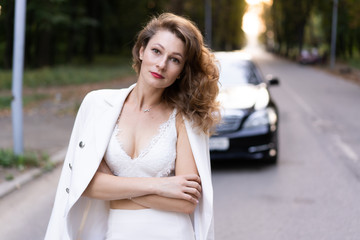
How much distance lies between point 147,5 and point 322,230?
44.0m

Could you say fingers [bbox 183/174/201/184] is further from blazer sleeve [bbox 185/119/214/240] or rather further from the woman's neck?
the woman's neck

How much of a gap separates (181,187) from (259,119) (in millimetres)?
5556

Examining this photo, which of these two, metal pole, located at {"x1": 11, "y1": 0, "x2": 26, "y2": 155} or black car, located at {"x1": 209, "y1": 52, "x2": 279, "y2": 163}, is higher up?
metal pole, located at {"x1": 11, "y1": 0, "x2": 26, "y2": 155}

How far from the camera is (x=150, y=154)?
2262mm

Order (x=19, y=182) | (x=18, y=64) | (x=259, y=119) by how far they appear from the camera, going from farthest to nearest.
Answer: (x=259, y=119) → (x=18, y=64) → (x=19, y=182)

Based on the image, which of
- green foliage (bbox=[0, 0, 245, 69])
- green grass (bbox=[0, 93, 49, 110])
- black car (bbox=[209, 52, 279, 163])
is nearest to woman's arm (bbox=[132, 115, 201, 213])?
black car (bbox=[209, 52, 279, 163])

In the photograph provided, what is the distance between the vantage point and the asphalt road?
4.98 meters

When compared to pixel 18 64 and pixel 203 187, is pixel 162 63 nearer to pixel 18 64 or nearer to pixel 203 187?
pixel 203 187

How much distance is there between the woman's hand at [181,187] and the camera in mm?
2176

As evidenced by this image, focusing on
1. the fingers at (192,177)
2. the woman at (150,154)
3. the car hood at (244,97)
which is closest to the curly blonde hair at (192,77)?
the woman at (150,154)

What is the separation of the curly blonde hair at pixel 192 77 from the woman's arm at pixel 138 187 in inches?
10.7

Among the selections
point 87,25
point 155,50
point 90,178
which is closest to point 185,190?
point 90,178

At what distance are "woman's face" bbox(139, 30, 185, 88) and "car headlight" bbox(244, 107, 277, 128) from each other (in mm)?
5284

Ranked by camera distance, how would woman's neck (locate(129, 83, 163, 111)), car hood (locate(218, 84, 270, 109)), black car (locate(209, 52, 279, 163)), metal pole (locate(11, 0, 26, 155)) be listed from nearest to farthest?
woman's neck (locate(129, 83, 163, 111))
metal pole (locate(11, 0, 26, 155))
black car (locate(209, 52, 279, 163))
car hood (locate(218, 84, 270, 109))
